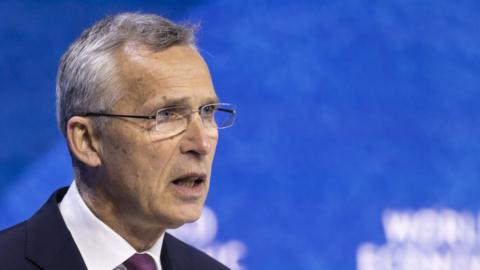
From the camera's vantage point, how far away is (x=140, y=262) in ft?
5.47

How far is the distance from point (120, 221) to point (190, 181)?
0.51 feet

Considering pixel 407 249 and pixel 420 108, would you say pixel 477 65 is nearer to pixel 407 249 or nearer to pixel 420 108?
pixel 420 108

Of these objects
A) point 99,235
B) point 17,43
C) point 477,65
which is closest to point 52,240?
point 99,235

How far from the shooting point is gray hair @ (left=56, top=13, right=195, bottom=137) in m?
1.64

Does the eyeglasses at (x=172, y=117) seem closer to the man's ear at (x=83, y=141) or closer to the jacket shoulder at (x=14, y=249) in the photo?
the man's ear at (x=83, y=141)

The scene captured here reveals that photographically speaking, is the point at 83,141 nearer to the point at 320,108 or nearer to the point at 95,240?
the point at 95,240

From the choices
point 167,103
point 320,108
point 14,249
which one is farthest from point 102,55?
point 320,108

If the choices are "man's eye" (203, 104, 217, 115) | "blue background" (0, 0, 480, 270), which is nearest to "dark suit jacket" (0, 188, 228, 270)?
"man's eye" (203, 104, 217, 115)

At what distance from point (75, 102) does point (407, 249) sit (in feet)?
3.44

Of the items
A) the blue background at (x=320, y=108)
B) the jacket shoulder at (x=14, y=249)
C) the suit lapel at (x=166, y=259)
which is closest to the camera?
the jacket shoulder at (x=14, y=249)

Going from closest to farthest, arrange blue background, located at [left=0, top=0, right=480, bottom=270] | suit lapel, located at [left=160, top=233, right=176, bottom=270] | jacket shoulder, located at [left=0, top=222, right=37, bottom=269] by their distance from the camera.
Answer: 1. jacket shoulder, located at [left=0, top=222, right=37, bottom=269]
2. suit lapel, located at [left=160, top=233, right=176, bottom=270]
3. blue background, located at [left=0, top=0, right=480, bottom=270]

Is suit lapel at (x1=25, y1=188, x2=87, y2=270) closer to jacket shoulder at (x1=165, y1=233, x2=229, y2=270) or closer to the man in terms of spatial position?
the man

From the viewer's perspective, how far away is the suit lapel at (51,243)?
5.29 ft

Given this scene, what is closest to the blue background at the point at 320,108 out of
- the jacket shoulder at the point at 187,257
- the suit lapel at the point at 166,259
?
the jacket shoulder at the point at 187,257
